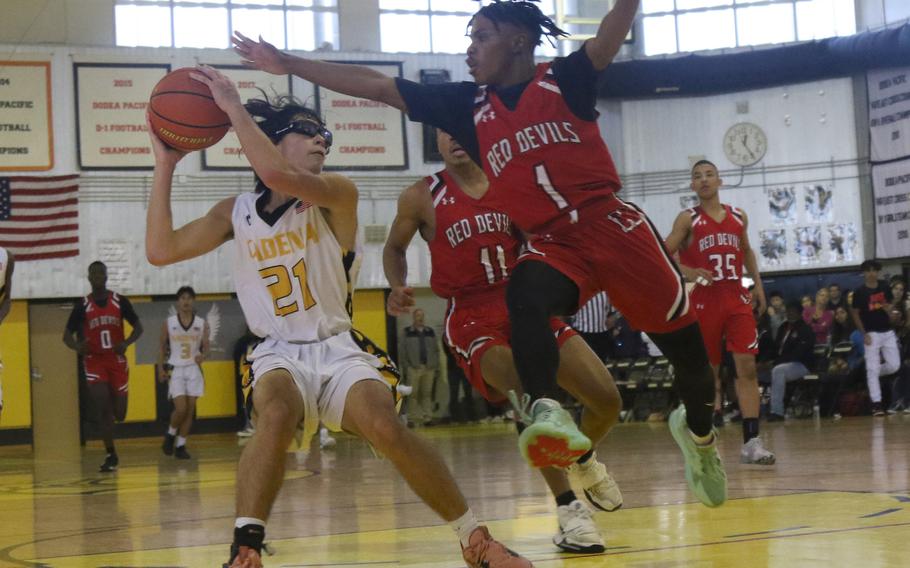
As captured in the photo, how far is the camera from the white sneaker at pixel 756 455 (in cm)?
824

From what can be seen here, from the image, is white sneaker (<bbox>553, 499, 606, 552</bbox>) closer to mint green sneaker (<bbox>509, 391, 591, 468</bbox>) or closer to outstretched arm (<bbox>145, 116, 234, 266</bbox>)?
mint green sneaker (<bbox>509, 391, 591, 468</bbox>)

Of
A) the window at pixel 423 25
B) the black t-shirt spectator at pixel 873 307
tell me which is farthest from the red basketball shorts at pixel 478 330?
the window at pixel 423 25

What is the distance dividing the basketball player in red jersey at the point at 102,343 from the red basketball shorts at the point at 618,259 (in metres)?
8.73

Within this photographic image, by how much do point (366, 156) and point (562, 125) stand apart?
1764 cm

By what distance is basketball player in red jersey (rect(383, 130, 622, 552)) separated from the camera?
530 centimetres

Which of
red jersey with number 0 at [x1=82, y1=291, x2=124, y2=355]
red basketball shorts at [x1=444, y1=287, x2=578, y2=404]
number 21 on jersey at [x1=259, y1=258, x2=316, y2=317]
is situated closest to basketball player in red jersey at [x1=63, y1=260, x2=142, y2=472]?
red jersey with number 0 at [x1=82, y1=291, x2=124, y2=355]

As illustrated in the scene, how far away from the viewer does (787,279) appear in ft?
74.1

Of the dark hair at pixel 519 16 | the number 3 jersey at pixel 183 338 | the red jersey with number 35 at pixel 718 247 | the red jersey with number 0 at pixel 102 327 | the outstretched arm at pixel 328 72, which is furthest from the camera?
the number 3 jersey at pixel 183 338

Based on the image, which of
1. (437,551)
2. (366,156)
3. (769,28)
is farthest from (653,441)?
(769,28)

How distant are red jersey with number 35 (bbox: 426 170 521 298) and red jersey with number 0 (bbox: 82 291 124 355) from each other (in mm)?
7477

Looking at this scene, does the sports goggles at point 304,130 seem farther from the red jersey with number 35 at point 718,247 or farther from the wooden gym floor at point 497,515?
the red jersey with number 35 at point 718,247

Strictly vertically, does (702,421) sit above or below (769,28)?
below

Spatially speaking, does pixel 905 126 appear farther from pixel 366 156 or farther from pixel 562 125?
pixel 562 125

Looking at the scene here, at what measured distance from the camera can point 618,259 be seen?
4527 millimetres
